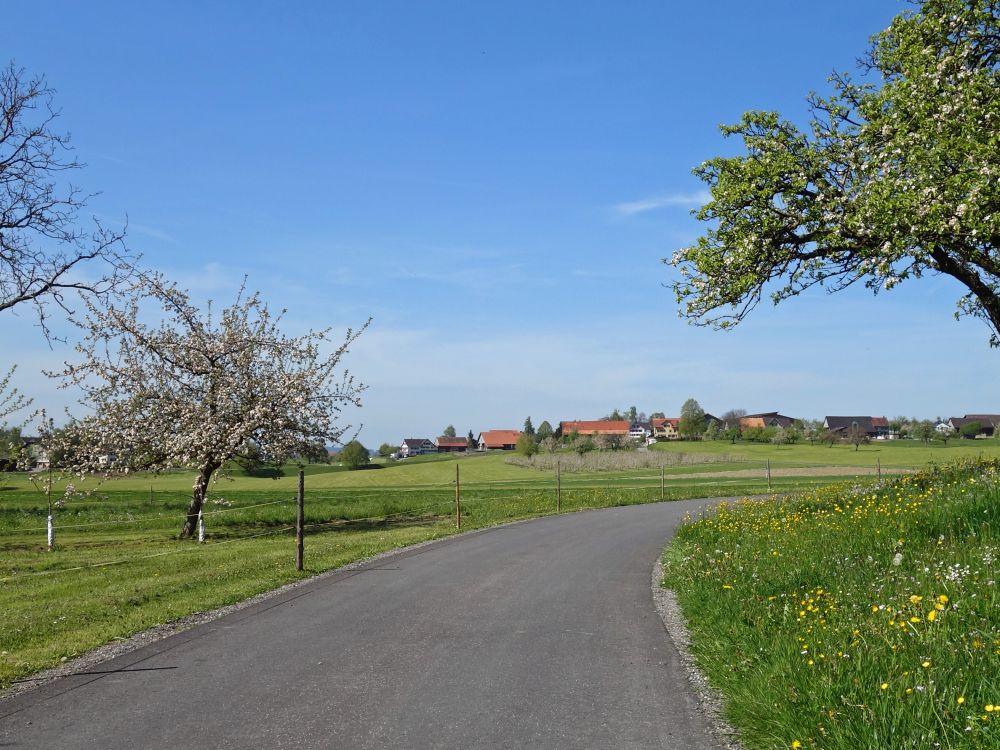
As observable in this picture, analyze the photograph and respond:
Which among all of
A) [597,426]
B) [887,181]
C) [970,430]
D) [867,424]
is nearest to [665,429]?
[597,426]

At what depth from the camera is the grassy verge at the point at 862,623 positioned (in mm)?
5598

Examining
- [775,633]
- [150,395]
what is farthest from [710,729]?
[150,395]

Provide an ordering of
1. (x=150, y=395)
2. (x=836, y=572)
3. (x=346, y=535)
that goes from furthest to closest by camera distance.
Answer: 1. (x=150, y=395)
2. (x=346, y=535)
3. (x=836, y=572)

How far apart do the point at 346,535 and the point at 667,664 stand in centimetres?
1912

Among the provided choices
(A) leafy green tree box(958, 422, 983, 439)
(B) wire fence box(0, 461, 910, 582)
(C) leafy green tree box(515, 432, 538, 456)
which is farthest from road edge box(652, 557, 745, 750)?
(A) leafy green tree box(958, 422, 983, 439)

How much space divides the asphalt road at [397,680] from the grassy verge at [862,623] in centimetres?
68

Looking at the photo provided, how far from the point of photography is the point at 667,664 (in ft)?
28.3

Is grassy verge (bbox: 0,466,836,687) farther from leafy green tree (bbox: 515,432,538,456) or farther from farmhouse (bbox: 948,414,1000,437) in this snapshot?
farmhouse (bbox: 948,414,1000,437)

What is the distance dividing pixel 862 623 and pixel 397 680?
4.56 metres

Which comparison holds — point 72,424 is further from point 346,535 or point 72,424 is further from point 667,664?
point 667,664

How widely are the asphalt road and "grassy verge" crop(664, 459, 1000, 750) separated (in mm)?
679

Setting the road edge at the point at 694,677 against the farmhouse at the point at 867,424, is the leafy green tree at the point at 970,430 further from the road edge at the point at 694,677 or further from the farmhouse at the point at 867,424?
the road edge at the point at 694,677

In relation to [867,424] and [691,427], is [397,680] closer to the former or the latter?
[691,427]

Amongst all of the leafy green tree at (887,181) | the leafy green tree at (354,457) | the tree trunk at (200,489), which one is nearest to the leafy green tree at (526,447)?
the leafy green tree at (354,457)
